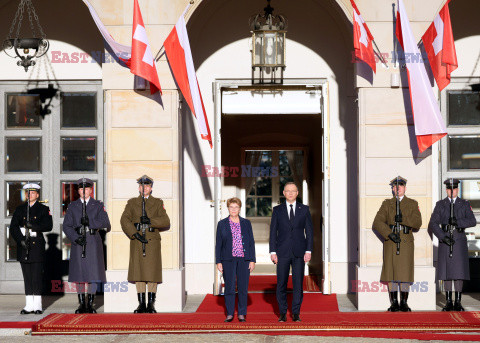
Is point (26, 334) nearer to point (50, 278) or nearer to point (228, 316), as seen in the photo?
point (228, 316)

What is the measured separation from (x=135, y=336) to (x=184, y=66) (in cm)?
376

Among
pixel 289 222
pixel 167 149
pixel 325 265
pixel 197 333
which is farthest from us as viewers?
pixel 325 265

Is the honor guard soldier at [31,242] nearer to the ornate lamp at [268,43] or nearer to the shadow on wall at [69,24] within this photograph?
the shadow on wall at [69,24]

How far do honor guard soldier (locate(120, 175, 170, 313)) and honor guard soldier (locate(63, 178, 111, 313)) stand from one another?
1.20 ft

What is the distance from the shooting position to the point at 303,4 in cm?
1435

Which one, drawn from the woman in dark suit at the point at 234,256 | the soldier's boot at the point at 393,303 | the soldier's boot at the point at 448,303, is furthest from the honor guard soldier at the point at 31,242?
the soldier's boot at the point at 448,303

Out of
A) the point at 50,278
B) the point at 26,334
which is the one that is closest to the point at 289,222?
the point at 26,334

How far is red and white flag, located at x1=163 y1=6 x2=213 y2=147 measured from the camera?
12328mm

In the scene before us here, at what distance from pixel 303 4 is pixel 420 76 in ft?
9.60

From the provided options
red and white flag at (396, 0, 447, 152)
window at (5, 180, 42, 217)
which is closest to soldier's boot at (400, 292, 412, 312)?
red and white flag at (396, 0, 447, 152)

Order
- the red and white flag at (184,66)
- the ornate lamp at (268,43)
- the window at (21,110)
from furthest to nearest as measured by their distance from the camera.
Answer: the window at (21,110) → the ornate lamp at (268,43) → the red and white flag at (184,66)

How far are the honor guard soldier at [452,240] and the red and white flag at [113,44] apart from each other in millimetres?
4597

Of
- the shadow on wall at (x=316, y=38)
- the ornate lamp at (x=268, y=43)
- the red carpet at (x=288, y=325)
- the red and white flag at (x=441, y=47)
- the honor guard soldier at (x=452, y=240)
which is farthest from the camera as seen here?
the shadow on wall at (x=316, y=38)

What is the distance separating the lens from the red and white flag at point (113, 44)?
40.7ft
